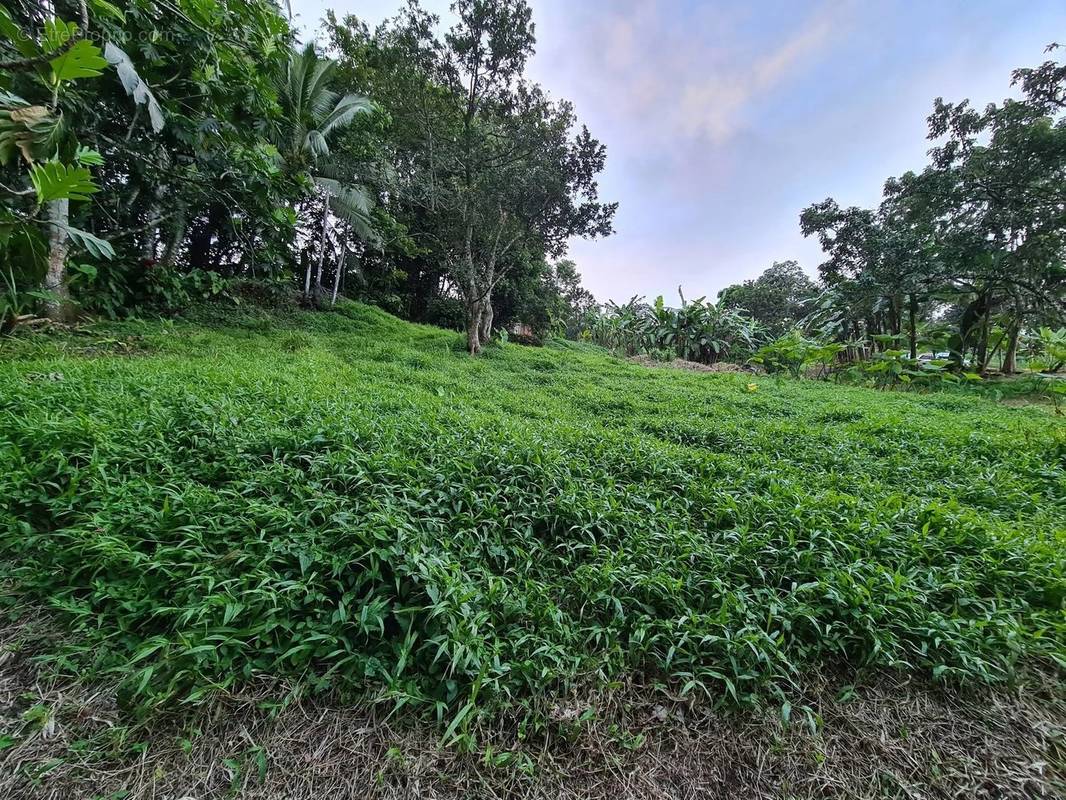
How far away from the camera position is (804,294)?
81.9 ft

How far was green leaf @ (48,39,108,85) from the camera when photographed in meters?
2.93

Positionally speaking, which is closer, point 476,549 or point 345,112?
point 476,549

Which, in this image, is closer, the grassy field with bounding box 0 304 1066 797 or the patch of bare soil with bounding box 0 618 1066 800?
the patch of bare soil with bounding box 0 618 1066 800

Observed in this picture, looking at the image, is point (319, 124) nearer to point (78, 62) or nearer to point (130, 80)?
point (130, 80)

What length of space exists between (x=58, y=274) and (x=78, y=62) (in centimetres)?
369

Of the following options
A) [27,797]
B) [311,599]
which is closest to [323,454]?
[311,599]

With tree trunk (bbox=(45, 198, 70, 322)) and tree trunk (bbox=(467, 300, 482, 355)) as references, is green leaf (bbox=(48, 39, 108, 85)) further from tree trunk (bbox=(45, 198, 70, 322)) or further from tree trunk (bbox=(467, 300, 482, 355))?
tree trunk (bbox=(467, 300, 482, 355))

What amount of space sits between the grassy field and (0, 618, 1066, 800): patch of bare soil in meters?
0.08

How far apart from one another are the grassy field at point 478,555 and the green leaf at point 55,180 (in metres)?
1.49

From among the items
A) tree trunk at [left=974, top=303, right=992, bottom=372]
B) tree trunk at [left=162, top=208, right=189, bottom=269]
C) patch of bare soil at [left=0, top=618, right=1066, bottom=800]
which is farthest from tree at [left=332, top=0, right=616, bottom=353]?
tree trunk at [left=974, top=303, right=992, bottom=372]

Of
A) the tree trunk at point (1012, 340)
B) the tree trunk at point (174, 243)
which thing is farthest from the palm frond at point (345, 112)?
the tree trunk at point (1012, 340)

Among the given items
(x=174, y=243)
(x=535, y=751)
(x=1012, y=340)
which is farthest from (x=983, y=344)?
(x=174, y=243)

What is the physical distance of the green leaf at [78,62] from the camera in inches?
115

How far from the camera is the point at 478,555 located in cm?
208
